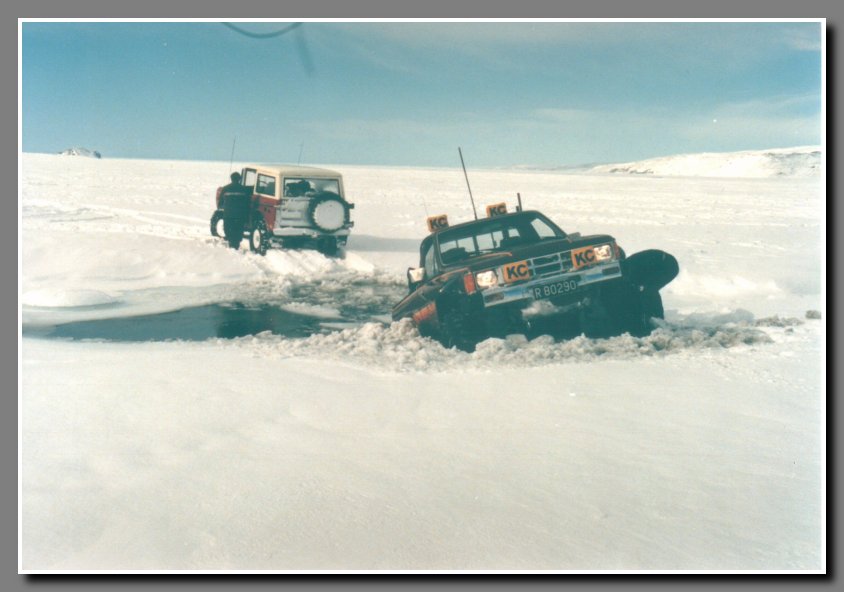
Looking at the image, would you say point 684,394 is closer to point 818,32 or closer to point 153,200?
point 818,32

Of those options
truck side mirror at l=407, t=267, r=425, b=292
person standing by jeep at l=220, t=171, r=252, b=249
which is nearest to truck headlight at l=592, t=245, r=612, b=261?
truck side mirror at l=407, t=267, r=425, b=292

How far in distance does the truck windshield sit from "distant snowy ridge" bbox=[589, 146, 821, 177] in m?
0.85

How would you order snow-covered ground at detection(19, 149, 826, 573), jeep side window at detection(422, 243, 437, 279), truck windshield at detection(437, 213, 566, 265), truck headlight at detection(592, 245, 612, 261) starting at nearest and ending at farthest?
snow-covered ground at detection(19, 149, 826, 573) < truck headlight at detection(592, 245, 612, 261) < truck windshield at detection(437, 213, 566, 265) < jeep side window at detection(422, 243, 437, 279)

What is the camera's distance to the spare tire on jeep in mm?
6684

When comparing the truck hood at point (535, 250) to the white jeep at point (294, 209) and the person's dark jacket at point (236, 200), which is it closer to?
the white jeep at point (294, 209)

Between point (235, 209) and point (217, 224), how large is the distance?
0.73 ft

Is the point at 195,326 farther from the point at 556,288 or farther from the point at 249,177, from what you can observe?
the point at 556,288

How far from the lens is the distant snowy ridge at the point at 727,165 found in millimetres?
6141

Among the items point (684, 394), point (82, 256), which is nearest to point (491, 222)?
point (684, 394)

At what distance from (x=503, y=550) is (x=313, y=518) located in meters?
1.23

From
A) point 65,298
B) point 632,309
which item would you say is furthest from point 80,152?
point 632,309

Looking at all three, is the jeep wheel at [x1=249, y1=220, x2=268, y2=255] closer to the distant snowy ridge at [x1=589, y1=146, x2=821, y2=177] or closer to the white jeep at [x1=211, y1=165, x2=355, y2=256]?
the white jeep at [x1=211, y1=165, x2=355, y2=256]

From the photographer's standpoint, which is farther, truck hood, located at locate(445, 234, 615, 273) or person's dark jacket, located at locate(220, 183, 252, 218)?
person's dark jacket, located at locate(220, 183, 252, 218)

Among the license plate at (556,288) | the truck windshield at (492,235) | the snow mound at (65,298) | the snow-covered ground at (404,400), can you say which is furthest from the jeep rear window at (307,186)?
the license plate at (556,288)
